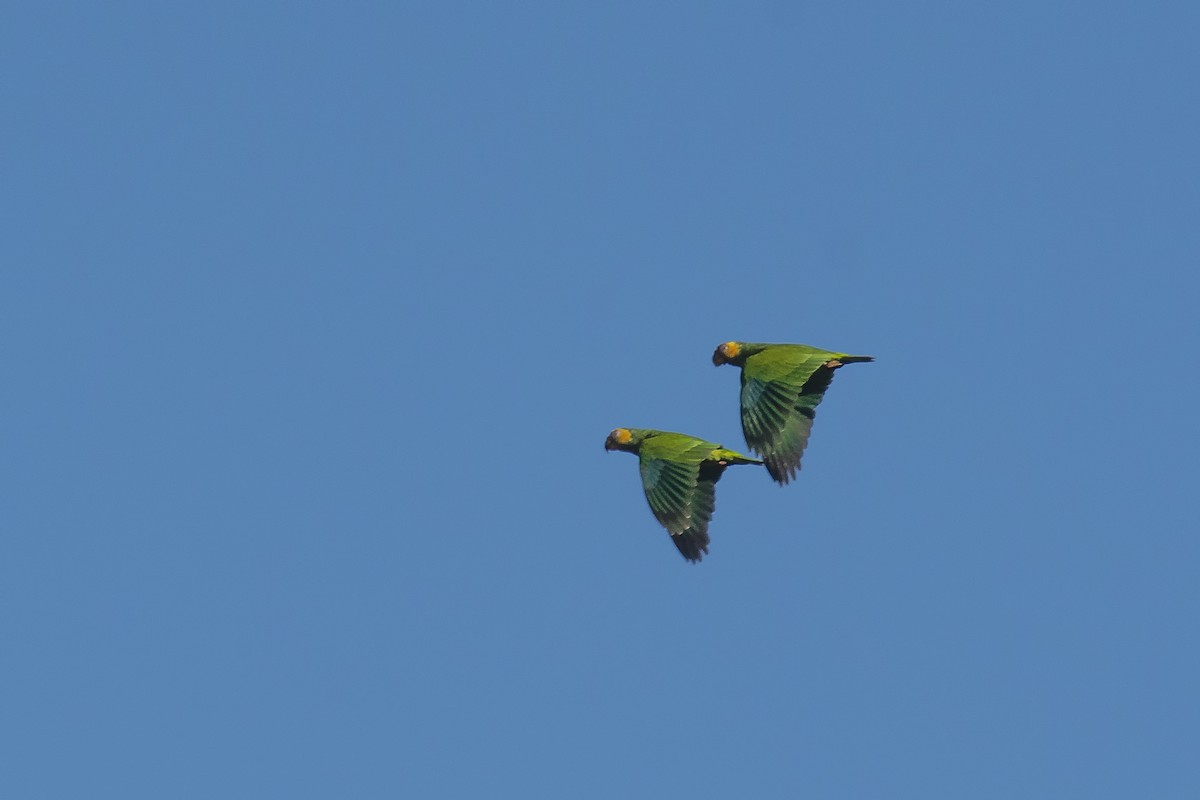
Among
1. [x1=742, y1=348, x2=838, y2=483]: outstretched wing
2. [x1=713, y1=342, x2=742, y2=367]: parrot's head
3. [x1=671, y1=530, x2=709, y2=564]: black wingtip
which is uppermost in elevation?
[x1=713, y1=342, x2=742, y2=367]: parrot's head

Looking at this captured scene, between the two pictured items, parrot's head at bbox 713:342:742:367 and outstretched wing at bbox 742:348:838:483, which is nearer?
outstretched wing at bbox 742:348:838:483

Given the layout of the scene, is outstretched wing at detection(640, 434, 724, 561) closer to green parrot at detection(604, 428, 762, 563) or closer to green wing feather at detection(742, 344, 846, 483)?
green parrot at detection(604, 428, 762, 563)

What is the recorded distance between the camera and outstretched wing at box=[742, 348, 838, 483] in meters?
47.9

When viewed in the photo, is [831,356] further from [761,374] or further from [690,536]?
[690,536]

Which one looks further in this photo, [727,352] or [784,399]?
[727,352]

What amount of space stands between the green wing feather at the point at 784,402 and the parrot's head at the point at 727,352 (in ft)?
3.49

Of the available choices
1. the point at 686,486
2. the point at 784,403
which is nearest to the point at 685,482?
the point at 686,486

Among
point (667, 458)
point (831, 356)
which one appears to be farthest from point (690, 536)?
point (831, 356)

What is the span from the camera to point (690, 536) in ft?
156

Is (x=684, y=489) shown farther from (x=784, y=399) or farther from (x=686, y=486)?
(x=784, y=399)

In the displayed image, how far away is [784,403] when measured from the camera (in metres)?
48.3

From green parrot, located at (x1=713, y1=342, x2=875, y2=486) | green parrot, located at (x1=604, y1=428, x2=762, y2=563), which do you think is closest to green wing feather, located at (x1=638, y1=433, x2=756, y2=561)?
green parrot, located at (x1=604, y1=428, x2=762, y2=563)

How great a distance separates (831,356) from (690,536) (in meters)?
4.96

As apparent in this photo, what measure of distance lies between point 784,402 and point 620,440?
13.3 feet
